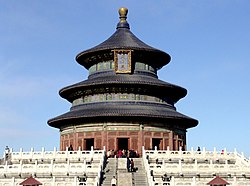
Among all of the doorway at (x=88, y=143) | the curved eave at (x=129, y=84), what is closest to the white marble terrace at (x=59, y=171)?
the doorway at (x=88, y=143)

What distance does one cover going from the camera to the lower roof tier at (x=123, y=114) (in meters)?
46.3

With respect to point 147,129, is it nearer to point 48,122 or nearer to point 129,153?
point 129,153

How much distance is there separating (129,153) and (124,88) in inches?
408

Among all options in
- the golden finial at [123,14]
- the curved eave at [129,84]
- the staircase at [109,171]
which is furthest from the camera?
the golden finial at [123,14]

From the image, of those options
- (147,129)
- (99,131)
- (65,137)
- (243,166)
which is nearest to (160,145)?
(147,129)

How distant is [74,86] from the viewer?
50.6 m

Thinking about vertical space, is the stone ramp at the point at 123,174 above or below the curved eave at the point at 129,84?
below

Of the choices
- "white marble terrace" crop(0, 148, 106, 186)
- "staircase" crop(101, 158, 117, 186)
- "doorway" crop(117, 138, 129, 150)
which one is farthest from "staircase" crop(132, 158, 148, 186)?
"doorway" crop(117, 138, 129, 150)

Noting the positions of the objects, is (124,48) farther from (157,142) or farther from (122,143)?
(157,142)

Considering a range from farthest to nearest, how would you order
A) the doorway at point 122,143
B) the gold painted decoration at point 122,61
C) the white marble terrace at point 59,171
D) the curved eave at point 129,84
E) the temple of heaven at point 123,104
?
1. the gold painted decoration at point 122,61
2. the curved eave at point 129,84
3. the doorway at point 122,143
4. the temple of heaven at point 123,104
5. the white marble terrace at point 59,171

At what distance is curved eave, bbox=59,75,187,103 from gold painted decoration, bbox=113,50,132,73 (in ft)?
3.82

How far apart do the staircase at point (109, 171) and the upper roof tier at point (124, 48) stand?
1927cm

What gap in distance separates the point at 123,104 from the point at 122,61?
18.3 ft

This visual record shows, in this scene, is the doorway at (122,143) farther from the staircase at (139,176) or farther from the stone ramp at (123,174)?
the staircase at (139,176)
